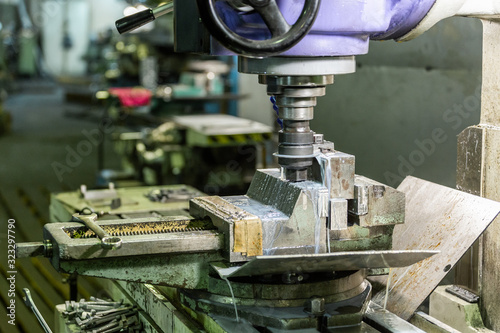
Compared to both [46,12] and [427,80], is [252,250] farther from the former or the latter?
[46,12]

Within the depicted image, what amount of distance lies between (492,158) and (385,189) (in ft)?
1.41

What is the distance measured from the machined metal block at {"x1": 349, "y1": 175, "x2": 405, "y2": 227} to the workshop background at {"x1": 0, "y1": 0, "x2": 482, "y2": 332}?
0.96 metres

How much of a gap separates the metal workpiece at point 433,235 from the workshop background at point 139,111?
759 mm

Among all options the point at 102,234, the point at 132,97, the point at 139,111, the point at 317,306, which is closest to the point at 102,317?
the point at 102,234

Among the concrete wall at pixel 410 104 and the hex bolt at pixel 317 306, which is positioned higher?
the concrete wall at pixel 410 104

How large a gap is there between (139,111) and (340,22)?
421cm

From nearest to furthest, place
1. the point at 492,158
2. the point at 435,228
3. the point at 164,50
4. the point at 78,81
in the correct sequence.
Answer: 1. the point at 435,228
2. the point at 492,158
3. the point at 164,50
4. the point at 78,81

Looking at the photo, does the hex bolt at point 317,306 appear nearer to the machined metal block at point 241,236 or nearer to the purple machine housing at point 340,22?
the machined metal block at point 241,236

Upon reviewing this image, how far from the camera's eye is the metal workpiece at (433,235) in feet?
5.39

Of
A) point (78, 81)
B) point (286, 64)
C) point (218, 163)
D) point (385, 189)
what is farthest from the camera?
point (78, 81)

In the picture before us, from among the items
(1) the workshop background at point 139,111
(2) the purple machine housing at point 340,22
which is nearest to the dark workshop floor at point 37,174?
(1) the workshop background at point 139,111

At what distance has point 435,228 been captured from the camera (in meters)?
1.72

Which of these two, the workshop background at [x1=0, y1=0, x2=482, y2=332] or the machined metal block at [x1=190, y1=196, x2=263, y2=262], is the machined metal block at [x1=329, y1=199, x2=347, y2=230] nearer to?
the machined metal block at [x1=190, y1=196, x2=263, y2=262]

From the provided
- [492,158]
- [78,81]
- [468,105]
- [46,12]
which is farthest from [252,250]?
[46,12]
